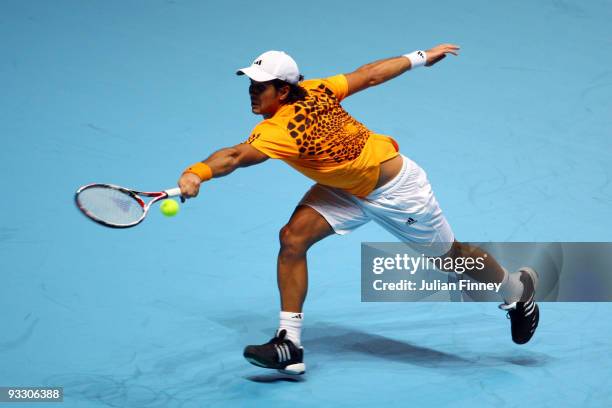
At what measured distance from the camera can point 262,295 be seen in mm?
6973

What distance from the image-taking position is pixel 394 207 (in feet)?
19.6

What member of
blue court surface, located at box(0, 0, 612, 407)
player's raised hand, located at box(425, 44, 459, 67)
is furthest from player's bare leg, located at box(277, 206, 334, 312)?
player's raised hand, located at box(425, 44, 459, 67)

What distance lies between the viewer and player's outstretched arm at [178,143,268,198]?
4988 mm

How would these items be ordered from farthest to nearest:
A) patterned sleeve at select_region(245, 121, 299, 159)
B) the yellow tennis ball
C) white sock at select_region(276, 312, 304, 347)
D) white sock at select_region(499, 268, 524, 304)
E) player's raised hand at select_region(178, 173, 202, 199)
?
1. white sock at select_region(499, 268, 524, 304)
2. white sock at select_region(276, 312, 304, 347)
3. patterned sleeve at select_region(245, 121, 299, 159)
4. player's raised hand at select_region(178, 173, 202, 199)
5. the yellow tennis ball

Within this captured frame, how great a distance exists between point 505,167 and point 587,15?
284 cm

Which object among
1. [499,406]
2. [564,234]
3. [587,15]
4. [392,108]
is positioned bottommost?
[499,406]

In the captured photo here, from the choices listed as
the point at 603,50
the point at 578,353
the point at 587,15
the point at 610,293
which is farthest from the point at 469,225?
the point at 587,15

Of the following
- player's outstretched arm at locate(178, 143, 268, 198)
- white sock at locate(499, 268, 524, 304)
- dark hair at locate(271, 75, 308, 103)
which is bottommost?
white sock at locate(499, 268, 524, 304)

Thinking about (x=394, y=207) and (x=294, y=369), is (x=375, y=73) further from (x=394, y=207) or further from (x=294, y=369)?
(x=294, y=369)

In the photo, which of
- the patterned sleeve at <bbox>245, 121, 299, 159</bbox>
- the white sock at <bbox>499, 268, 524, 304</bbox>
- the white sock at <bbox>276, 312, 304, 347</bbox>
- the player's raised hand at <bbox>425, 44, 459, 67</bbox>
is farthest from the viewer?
the player's raised hand at <bbox>425, 44, 459, 67</bbox>

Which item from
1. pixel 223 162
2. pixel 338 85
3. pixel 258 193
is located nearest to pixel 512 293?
pixel 338 85

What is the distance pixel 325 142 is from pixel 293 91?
1.10 feet

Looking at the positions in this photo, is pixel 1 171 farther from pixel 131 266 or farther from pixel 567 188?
pixel 567 188

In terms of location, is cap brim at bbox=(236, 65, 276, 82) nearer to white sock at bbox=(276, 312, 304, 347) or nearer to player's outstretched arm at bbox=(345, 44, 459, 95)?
player's outstretched arm at bbox=(345, 44, 459, 95)
